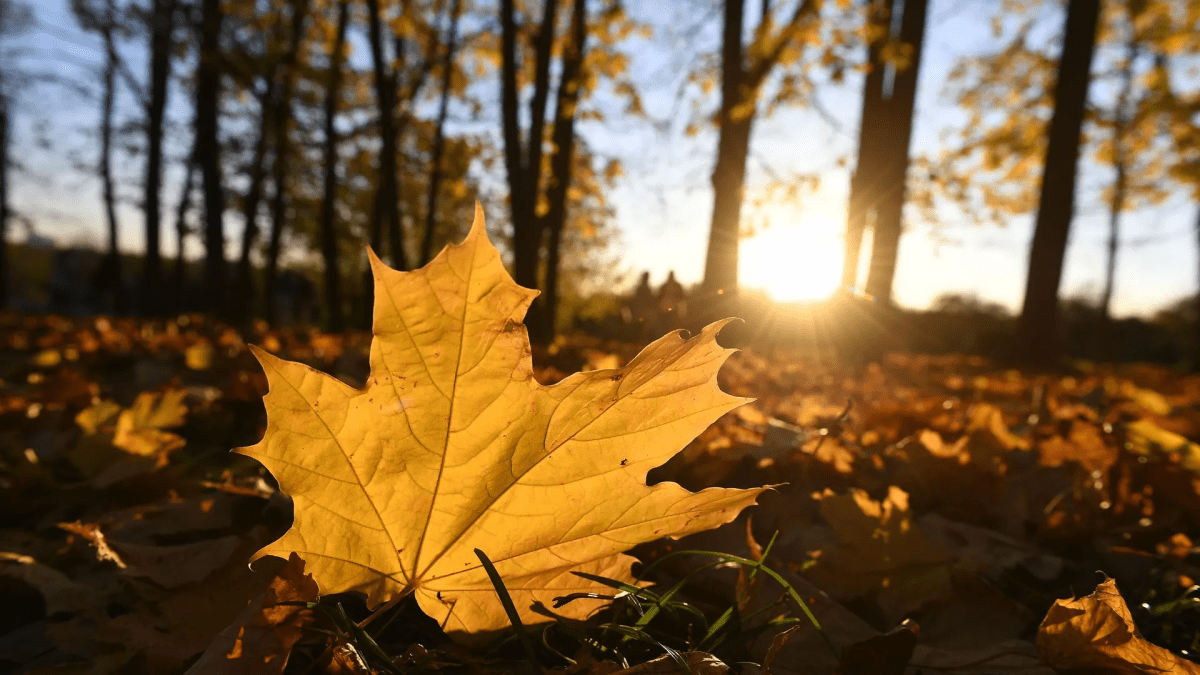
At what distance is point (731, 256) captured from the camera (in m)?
7.26

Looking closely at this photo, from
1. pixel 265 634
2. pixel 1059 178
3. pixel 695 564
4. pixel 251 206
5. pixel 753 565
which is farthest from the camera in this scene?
pixel 251 206

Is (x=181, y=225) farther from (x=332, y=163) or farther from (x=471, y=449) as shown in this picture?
(x=471, y=449)

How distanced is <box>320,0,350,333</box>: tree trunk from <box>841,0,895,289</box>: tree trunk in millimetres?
7065

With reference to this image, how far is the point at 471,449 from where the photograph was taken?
0.70 metres

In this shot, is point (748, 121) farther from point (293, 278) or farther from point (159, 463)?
point (293, 278)

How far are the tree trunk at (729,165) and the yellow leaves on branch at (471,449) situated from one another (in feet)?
21.0

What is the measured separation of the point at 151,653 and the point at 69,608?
237 millimetres

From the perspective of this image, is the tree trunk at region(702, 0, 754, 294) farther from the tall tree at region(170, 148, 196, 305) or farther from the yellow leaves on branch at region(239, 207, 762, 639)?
the tall tree at region(170, 148, 196, 305)

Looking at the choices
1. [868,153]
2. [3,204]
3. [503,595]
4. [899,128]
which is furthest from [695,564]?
[3,204]

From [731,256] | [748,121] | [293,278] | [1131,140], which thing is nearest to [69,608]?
[731,256]

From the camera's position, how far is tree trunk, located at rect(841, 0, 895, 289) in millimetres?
6254

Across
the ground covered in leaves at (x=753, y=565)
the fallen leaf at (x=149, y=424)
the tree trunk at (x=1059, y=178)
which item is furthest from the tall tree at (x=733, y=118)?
the fallen leaf at (x=149, y=424)

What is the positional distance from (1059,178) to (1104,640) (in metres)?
8.01

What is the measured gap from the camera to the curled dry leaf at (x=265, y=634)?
63cm
